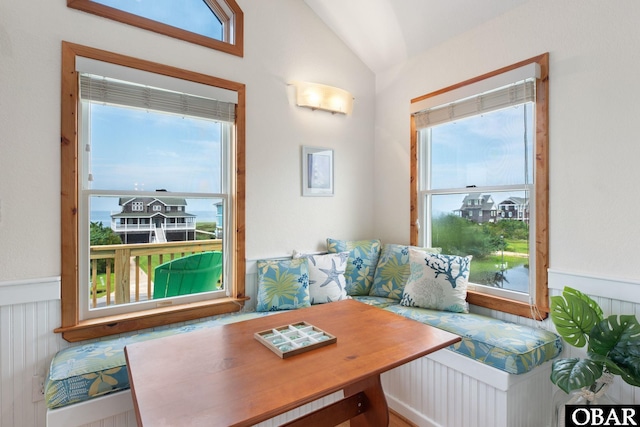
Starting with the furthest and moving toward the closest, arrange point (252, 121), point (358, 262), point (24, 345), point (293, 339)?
point (358, 262) < point (252, 121) < point (24, 345) < point (293, 339)

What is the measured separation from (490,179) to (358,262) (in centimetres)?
123

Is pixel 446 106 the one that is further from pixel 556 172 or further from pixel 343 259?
pixel 343 259

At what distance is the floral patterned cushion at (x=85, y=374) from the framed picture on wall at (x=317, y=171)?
1.75m

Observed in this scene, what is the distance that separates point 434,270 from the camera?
2.46 metres

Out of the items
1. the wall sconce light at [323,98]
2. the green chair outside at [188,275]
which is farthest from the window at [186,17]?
the green chair outside at [188,275]

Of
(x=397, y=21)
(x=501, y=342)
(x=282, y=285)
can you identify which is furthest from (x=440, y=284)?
(x=397, y=21)

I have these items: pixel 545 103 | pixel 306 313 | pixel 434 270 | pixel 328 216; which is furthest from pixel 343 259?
pixel 545 103

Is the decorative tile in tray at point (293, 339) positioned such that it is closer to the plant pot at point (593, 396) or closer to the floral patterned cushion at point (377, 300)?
the floral patterned cushion at point (377, 300)

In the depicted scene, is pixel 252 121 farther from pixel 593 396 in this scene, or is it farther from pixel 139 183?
pixel 593 396

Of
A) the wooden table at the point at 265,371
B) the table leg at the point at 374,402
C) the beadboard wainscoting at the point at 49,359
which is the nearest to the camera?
the wooden table at the point at 265,371

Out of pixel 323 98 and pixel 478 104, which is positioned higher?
pixel 323 98

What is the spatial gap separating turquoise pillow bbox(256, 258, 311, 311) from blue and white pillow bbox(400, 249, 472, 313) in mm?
774

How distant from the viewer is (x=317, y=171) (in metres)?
2.95

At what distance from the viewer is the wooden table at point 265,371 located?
39.9 inches
